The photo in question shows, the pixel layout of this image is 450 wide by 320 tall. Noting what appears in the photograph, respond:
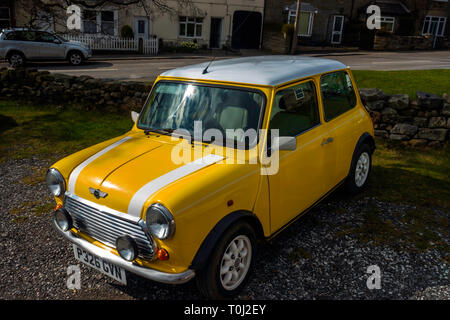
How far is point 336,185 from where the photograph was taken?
16.4 feet

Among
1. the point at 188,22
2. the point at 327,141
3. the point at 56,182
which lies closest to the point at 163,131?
the point at 56,182

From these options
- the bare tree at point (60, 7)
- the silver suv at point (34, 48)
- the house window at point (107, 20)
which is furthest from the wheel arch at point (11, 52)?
the house window at point (107, 20)

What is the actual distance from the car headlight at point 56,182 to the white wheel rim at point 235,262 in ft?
5.46

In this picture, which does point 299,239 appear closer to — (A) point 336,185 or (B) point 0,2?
(A) point 336,185

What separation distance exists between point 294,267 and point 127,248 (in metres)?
1.85

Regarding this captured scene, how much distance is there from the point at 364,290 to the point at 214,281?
5.07ft

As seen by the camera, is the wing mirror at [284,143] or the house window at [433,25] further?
the house window at [433,25]

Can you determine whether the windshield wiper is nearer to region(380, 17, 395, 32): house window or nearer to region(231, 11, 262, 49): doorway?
region(231, 11, 262, 49): doorway

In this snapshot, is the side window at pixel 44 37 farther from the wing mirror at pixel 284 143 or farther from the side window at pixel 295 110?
the wing mirror at pixel 284 143

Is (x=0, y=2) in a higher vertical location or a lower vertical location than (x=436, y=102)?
higher

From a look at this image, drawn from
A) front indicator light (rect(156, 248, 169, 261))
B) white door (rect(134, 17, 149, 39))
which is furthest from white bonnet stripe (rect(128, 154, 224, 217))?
white door (rect(134, 17, 149, 39))

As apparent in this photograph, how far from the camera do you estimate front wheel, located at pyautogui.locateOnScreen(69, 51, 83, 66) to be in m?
18.0

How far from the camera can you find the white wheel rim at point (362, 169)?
217 inches

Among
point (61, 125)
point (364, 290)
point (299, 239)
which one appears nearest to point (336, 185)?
point (299, 239)
